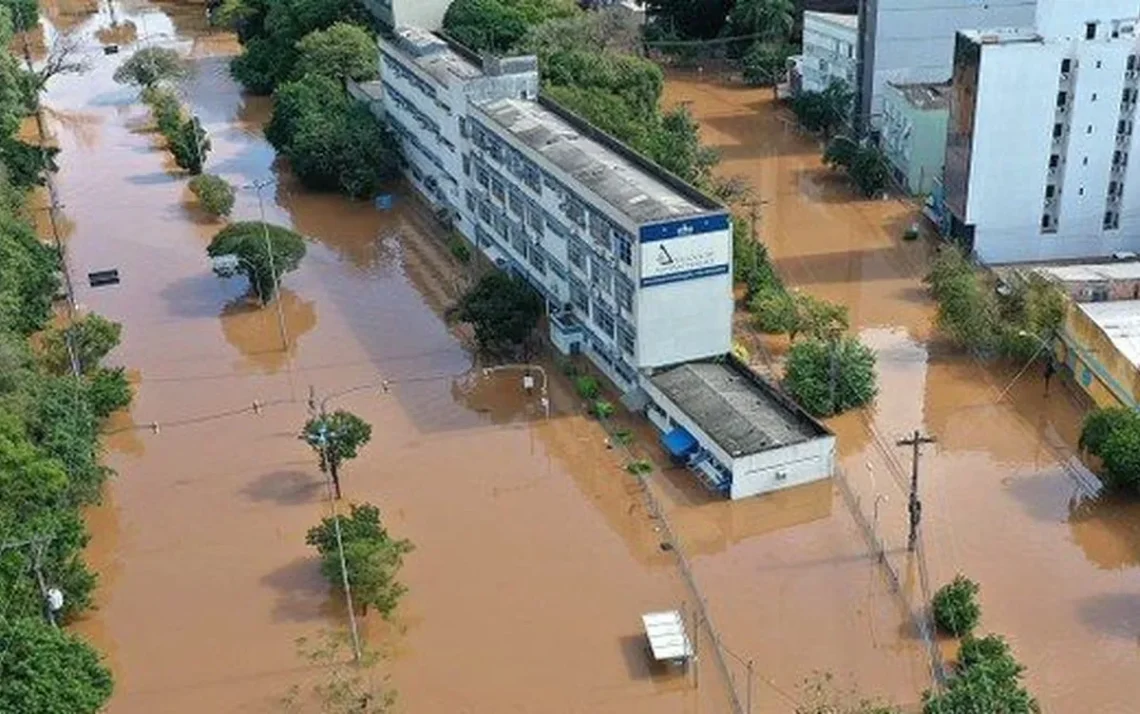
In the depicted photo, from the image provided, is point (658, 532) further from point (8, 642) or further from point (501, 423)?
point (8, 642)

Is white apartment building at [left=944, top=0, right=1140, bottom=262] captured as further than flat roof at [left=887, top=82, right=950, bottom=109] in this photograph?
No

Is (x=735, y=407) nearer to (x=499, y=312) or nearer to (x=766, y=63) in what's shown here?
(x=499, y=312)

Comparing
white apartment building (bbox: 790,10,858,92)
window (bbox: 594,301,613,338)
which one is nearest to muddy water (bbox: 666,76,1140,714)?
window (bbox: 594,301,613,338)

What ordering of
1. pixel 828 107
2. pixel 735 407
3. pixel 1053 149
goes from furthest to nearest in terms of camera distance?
1. pixel 828 107
2. pixel 1053 149
3. pixel 735 407

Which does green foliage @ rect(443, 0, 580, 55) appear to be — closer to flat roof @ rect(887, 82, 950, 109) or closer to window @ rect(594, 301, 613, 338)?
flat roof @ rect(887, 82, 950, 109)

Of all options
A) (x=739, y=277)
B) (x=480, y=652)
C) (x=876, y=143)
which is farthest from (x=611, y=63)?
(x=480, y=652)

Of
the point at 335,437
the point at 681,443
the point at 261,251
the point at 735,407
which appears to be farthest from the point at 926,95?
the point at 335,437

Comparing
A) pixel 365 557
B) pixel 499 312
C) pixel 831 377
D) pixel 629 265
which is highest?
pixel 629 265
